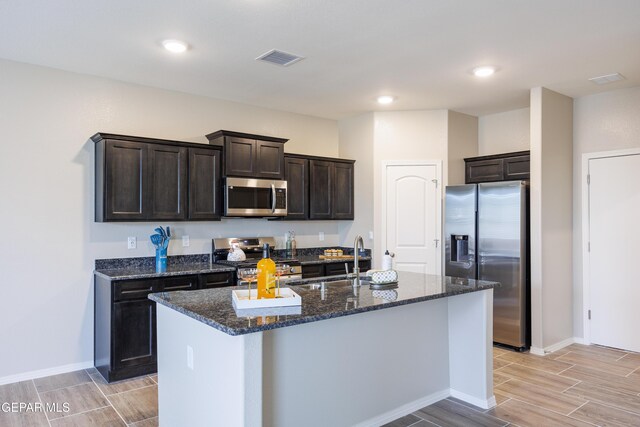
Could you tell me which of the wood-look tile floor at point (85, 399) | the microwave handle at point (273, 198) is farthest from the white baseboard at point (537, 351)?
the wood-look tile floor at point (85, 399)

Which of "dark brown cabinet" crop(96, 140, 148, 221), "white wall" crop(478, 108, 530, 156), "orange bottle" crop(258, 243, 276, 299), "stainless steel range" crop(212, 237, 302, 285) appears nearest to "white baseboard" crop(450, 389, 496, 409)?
"orange bottle" crop(258, 243, 276, 299)

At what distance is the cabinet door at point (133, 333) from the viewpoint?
12.4 ft

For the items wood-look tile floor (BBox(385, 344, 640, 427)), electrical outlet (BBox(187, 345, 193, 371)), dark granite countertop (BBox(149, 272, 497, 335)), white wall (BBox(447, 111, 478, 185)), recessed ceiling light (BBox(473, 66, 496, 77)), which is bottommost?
wood-look tile floor (BBox(385, 344, 640, 427))

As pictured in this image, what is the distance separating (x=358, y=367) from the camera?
289 centimetres

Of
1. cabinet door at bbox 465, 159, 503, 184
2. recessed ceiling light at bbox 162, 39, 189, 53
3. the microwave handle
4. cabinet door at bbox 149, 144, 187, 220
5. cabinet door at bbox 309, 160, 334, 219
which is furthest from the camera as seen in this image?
cabinet door at bbox 309, 160, 334, 219

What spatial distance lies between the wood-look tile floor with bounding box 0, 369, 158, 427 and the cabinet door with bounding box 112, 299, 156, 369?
0.58ft

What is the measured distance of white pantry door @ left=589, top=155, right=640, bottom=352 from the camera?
4.68 metres

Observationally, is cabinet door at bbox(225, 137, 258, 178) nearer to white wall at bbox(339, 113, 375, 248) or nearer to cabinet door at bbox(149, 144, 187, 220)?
cabinet door at bbox(149, 144, 187, 220)

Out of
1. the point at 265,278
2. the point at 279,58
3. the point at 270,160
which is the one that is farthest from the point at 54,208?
the point at 265,278

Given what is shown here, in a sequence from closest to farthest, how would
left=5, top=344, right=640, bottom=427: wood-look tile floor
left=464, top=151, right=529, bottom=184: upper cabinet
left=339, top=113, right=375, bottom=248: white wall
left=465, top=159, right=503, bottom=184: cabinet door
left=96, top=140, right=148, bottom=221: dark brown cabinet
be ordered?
left=5, top=344, right=640, bottom=427: wood-look tile floor
left=96, top=140, right=148, bottom=221: dark brown cabinet
left=464, top=151, right=529, bottom=184: upper cabinet
left=465, top=159, right=503, bottom=184: cabinet door
left=339, top=113, right=375, bottom=248: white wall

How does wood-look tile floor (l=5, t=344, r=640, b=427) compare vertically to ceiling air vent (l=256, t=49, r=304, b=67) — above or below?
below

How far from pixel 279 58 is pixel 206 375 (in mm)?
2651

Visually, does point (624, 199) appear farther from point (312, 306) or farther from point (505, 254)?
point (312, 306)

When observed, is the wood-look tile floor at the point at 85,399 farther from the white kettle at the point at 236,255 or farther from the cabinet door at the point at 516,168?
the cabinet door at the point at 516,168
